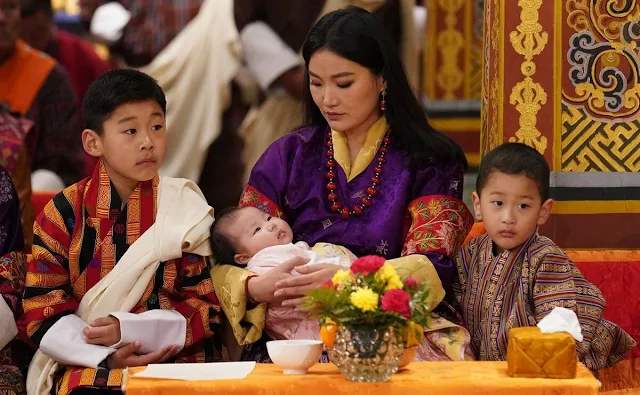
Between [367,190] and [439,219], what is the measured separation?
266 millimetres

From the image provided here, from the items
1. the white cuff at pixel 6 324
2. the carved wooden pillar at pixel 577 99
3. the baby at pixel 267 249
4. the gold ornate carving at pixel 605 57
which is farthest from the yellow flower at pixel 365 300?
the gold ornate carving at pixel 605 57

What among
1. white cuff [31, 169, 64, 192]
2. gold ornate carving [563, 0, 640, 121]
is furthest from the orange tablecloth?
white cuff [31, 169, 64, 192]

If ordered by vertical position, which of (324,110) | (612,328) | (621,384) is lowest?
(621,384)

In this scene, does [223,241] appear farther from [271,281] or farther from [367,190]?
[367,190]

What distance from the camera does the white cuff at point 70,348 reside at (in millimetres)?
3861

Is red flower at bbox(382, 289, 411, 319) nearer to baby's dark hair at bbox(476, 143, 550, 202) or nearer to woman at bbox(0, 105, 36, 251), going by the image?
baby's dark hair at bbox(476, 143, 550, 202)

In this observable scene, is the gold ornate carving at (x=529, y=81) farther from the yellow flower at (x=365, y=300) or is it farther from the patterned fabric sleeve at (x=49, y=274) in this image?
the patterned fabric sleeve at (x=49, y=274)

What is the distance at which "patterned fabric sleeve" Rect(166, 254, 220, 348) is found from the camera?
407 cm

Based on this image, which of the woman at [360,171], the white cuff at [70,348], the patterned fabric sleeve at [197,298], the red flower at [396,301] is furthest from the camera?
the woman at [360,171]

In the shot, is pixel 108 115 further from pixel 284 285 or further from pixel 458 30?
pixel 458 30

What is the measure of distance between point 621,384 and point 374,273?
133cm

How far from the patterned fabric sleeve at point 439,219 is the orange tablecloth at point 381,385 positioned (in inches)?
29.7

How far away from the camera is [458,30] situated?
7.63 meters

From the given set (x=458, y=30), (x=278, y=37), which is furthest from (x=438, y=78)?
(x=278, y=37)
